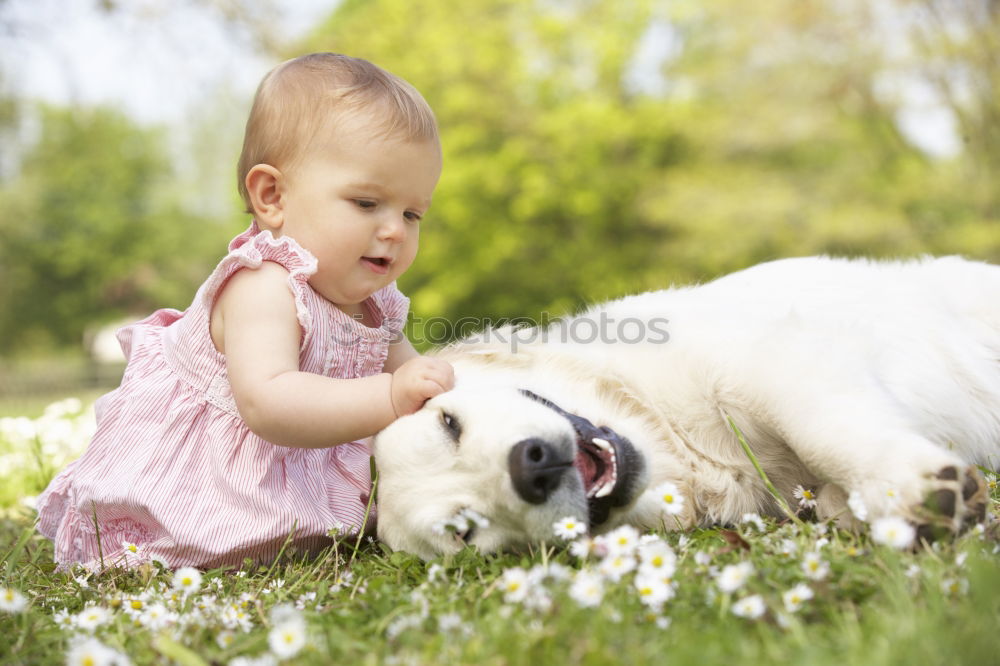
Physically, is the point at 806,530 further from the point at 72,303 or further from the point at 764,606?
the point at 72,303

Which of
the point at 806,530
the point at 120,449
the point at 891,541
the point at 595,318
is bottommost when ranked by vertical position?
the point at 120,449

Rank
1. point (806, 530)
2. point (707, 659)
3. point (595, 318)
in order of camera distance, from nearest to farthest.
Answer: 1. point (707, 659)
2. point (806, 530)
3. point (595, 318)

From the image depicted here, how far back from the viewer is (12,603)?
174 centimetres

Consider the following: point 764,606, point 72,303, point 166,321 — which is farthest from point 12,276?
point 764,606

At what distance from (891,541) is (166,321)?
2682 mm

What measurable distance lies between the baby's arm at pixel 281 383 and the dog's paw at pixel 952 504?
52.5 inches

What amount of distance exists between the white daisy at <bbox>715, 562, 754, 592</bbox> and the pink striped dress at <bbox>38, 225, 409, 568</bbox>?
1.31m

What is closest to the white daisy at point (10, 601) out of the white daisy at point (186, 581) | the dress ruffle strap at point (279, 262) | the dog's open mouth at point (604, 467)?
the white daisy at point (186, 581)

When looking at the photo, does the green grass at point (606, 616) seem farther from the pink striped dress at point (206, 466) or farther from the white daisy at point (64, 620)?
the pink striped dress at point (206, 466)

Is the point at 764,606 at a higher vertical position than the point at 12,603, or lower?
higher

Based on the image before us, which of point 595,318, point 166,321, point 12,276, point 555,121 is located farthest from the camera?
point 12,276

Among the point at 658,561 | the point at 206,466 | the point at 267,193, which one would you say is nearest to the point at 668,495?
the point at 658,561

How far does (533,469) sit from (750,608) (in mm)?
728

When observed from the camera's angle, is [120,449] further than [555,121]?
No
